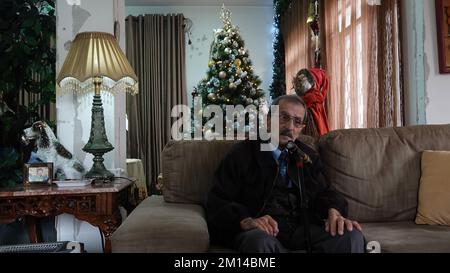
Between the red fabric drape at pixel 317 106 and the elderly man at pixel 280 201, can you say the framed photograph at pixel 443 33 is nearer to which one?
the red fabric drape at pixel 317 106


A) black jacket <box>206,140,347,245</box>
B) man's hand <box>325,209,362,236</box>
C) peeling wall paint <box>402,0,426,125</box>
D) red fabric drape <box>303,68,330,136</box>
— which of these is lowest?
man's hand <box>325,209,362,236</box>

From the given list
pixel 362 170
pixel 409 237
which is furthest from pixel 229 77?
pixel 409 237

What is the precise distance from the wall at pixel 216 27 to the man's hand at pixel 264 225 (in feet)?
16.3

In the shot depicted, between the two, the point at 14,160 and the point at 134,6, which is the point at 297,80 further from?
the point at 134,6

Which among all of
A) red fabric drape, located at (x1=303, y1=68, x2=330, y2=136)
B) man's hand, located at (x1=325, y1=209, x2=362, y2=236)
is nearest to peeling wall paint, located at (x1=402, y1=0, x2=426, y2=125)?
red fabric drape, located at (x1=303, y1=68, x2=330, y2=136)

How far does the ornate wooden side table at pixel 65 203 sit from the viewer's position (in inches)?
82.7

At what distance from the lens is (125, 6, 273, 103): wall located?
20.8 feet

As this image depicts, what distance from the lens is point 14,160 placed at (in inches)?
102

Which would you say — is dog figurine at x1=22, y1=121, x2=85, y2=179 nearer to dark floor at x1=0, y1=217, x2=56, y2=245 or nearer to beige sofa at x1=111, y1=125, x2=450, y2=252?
dark floor at x1=0, y1=217, x2=56, y2=245

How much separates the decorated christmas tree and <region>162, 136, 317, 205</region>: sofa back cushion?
3423 mm

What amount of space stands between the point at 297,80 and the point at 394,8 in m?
0.86

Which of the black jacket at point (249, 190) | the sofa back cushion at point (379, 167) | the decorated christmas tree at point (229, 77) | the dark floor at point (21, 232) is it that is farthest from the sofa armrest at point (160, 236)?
the decorated christmas tree at point (229, 77)

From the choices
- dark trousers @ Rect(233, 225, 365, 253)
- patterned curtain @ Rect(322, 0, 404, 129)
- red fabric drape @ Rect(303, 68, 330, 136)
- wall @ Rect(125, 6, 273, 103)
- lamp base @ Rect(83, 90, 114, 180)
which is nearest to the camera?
dark trousers @ Rect(233, 225, 365, 253)
